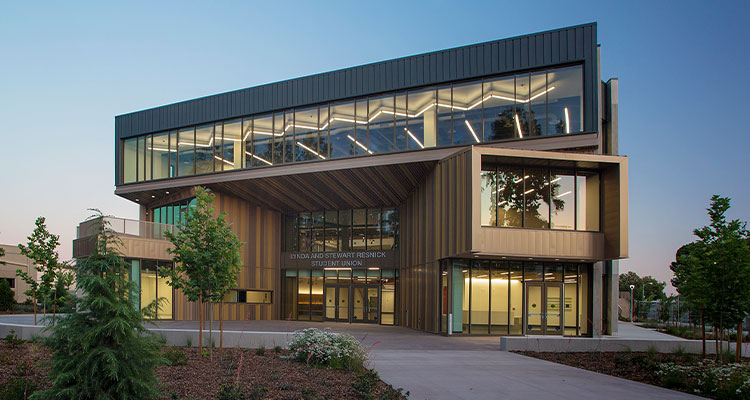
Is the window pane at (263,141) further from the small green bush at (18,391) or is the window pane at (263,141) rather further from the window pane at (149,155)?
the small green bush at (18,391)

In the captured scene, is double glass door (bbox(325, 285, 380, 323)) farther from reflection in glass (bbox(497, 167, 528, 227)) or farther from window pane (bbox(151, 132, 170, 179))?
reflection in glass (bbox(497, 167, 528, 227))

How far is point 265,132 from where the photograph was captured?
29.3 metres

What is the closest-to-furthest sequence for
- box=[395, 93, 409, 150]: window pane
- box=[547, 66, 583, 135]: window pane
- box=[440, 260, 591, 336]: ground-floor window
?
box=[547, 66, 583, 135]: window pane, box=[440, 260, 591, 336]: ground-floor window, box=[395, 93, 409, 150]: window pane

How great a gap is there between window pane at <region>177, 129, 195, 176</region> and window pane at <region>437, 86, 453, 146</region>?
1397 cm

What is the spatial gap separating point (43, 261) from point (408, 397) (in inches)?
704

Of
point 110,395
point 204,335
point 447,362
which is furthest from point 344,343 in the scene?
point 110,395

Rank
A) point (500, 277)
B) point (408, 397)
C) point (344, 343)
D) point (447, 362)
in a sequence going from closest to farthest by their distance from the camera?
point (408, 397) → point (344, 343) → point (447, 362) → point (500, 277)

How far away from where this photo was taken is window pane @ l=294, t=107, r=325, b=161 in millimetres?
27791

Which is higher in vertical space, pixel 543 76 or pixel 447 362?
pixel 543 76

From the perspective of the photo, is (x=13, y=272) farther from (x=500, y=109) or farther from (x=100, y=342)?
(x=100, y=342)

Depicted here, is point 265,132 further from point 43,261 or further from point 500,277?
point 500,277

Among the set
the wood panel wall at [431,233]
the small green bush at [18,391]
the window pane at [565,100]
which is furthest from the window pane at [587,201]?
the small green bush at [18,391]

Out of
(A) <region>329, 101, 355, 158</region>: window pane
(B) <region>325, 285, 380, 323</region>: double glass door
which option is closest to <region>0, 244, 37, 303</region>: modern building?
(B) <region>325, 285, 380, 323</region>: double glass door

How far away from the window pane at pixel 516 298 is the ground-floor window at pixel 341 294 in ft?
28.2
